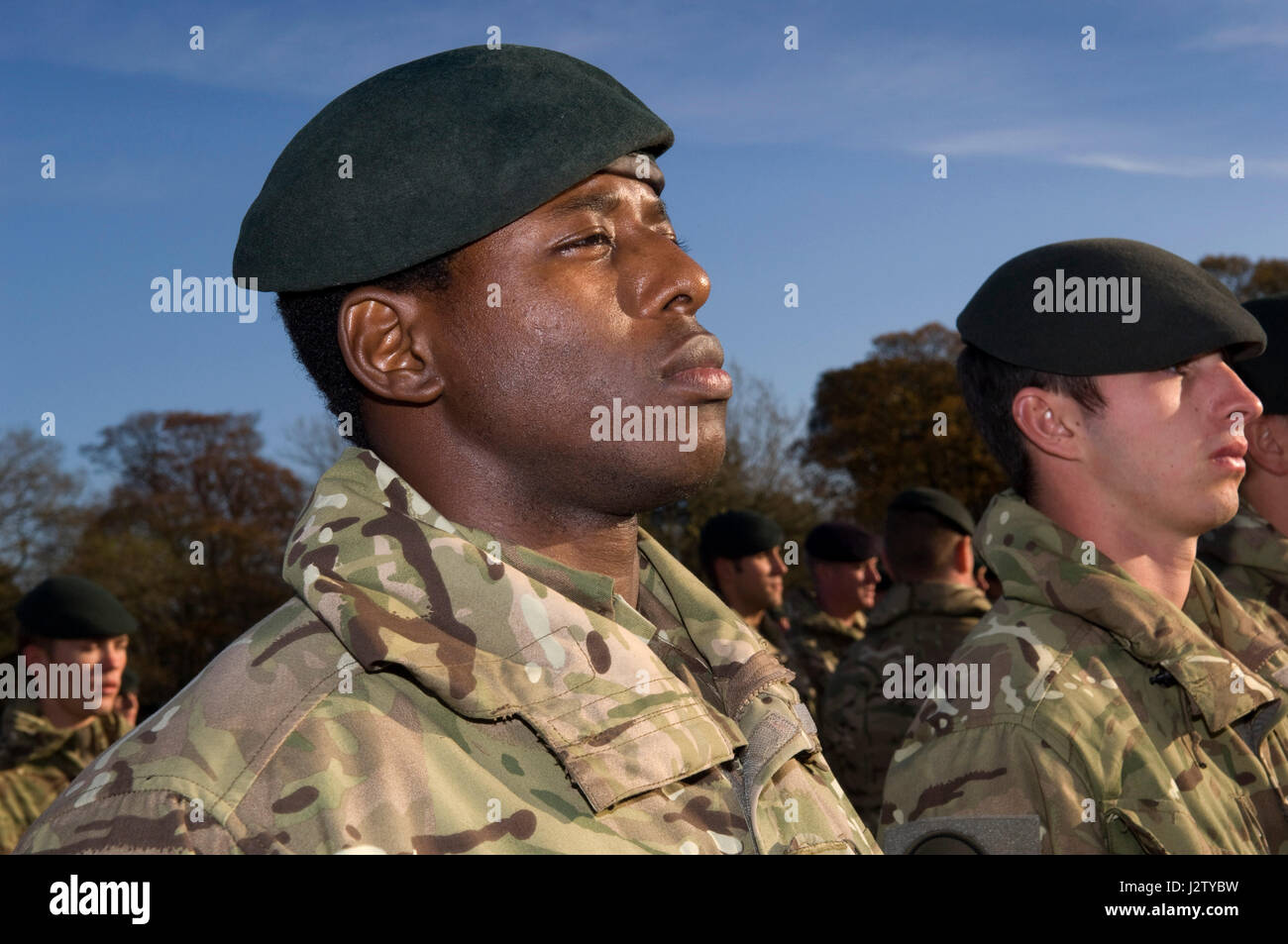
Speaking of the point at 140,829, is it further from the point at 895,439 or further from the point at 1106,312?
the point at 895,439

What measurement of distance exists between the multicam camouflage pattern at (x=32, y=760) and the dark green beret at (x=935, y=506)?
4.78 meters

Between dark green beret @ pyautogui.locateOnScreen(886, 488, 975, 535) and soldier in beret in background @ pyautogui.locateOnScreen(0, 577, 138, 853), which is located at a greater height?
dark green beret @ pyautogui.locateOnScreen(886, 488, 975, 535)

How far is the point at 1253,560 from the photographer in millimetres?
4129

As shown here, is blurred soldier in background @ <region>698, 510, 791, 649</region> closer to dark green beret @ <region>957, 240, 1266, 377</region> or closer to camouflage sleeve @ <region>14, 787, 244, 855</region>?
dark green beret @ <region>957, 240, 1266, 377</region>

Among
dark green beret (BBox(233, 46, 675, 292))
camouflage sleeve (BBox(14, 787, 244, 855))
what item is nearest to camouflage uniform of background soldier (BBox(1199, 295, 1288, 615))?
dark green beret (BBox(233, 46, 675, 292))

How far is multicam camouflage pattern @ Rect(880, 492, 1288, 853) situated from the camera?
103 inches

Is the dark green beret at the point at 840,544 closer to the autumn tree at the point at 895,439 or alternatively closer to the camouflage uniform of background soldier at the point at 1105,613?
the camouflage uniform of background soldier at the point at 1105,613

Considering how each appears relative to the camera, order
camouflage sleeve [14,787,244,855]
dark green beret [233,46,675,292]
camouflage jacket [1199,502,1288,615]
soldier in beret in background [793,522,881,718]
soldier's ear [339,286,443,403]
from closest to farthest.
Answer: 1. camouflage sleeve [14,787,244,855]
2. dark green beret [233,46,675,292]
3. soldier's ear [339,286,443,403]
4. camouflage jacket [1199,502,1288,615]
5. soldier in beret in background [793,522,881,718]

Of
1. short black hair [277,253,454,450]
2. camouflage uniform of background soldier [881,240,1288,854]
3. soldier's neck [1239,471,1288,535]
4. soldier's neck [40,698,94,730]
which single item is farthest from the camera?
soldier's neck [40,698,94,730]

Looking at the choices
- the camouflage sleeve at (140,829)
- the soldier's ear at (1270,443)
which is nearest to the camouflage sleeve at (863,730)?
the soldier's ear at (1270,443)

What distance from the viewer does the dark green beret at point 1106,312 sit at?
9.71 feet

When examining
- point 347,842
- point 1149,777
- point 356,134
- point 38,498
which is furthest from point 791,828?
point 38,498

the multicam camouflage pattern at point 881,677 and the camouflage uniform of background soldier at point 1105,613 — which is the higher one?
the camouflage uniform of background soldier at point 1105,613

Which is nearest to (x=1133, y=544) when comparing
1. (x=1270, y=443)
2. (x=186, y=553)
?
(x=1270, y=443)
